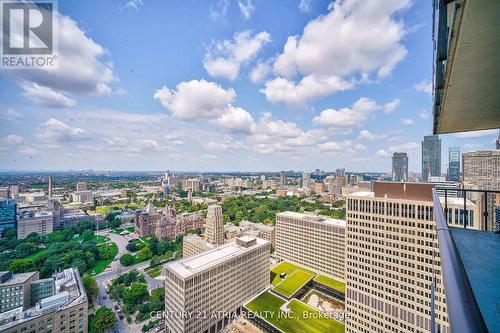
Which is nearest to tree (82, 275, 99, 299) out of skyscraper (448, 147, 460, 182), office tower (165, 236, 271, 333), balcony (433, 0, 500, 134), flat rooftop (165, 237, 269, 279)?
office tower (165, 236, 271, 333)

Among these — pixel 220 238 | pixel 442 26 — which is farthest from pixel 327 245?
pixel 442 26

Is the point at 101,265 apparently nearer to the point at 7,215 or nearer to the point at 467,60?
the point at 7,215

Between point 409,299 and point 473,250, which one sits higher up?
point 473,250

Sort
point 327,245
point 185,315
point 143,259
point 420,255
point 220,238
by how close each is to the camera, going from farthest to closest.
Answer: point 220,238 → point 143,259 → point 327,245 → point 185,315 → point 420,255

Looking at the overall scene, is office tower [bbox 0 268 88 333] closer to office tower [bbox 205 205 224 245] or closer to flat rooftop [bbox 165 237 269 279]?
flat rooftop [bbox 165 237 269 279]

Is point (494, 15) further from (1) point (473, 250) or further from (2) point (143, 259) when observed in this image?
(2) point (143, 259)

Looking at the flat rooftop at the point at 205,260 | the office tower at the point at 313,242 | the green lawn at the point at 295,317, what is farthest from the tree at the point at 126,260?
the office tower at the point at 313,242
